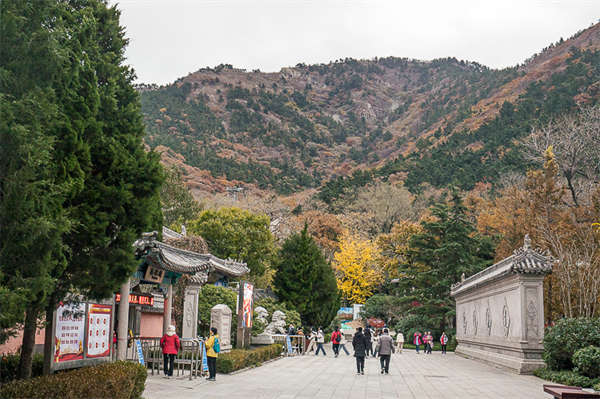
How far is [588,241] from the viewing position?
2462 centimetres

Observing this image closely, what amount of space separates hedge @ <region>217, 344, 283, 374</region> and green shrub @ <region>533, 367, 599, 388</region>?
9.45 m

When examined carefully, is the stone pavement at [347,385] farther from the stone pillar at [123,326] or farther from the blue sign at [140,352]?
the stone pillar at [123,326]

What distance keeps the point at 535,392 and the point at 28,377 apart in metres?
11.3

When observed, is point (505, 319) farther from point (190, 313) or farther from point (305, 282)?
point (305, 282)

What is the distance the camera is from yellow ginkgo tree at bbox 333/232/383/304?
51500 mm

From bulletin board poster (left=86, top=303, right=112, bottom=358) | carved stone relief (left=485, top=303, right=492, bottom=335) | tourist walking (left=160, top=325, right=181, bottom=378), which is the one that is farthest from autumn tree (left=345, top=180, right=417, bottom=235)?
bulletin board poster (left=86, top=303, right=112, bottom=358)

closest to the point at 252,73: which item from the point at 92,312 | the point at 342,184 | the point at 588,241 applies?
the point at 342,184

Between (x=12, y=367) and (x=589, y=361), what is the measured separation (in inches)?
533

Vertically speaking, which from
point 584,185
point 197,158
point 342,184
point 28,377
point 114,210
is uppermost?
point 197,158

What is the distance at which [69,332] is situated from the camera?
1002 centimetres

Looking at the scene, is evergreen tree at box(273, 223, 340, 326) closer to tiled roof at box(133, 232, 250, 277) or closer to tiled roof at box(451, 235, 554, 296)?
tiled roof at box(133, 232, 250, 277)

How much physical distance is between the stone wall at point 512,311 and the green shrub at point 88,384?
13.7 m

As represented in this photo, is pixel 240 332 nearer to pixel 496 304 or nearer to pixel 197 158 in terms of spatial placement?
pixel 496 304

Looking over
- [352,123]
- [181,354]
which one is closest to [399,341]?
[181,354]
